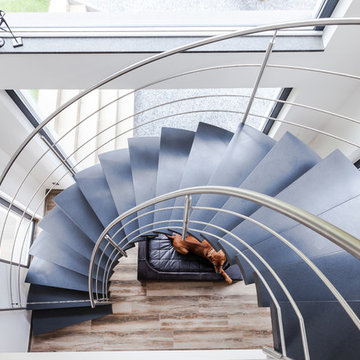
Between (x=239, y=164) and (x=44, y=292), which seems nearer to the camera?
(x=239, y=164)

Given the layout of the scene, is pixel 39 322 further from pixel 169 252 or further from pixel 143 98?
pixel 143 98

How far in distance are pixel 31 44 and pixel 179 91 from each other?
1.46 m

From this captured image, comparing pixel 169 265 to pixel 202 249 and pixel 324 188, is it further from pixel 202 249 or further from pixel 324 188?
pixel 324 188

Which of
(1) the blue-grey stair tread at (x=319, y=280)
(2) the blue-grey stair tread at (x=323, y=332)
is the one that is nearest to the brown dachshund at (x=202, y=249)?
(1) the blue-grey stair tread at (x=319, y=280)

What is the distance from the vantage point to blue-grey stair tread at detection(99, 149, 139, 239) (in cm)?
299

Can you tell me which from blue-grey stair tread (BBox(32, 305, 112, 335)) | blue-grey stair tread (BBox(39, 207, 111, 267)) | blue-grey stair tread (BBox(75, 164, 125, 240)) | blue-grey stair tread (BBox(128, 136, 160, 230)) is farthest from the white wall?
blue-grey stair tread (BBox(128, 136, 160, 230))

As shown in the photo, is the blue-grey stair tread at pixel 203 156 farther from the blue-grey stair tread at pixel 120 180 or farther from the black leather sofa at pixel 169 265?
the black leather sofa at pixel 169 265

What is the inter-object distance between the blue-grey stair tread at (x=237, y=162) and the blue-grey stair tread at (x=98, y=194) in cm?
79

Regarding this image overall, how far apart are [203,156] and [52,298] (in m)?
2.07

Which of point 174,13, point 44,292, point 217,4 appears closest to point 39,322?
point 44,292

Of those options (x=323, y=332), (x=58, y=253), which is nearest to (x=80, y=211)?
(x=58, y=253)

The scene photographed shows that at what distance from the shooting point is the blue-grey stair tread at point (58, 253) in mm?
3248

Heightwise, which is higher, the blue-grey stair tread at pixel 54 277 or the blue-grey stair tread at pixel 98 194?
the blue-grey stair tread at pixel 98 194

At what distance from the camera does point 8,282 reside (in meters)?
3.10
